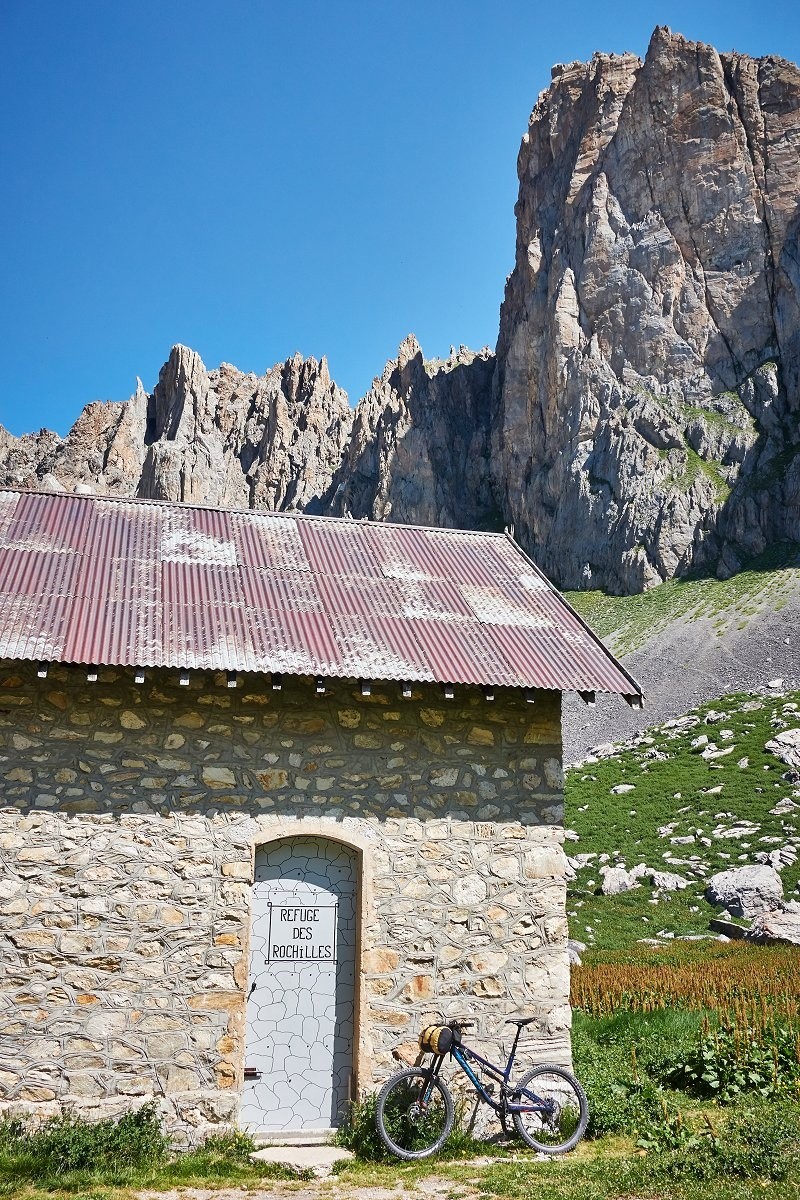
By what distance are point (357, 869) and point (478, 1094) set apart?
2535mm

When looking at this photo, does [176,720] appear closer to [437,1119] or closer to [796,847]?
[437,1119]

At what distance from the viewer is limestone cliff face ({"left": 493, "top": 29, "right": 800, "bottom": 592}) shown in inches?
3130

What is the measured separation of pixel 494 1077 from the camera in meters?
9.28

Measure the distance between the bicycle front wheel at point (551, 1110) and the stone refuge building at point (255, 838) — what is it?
27cm

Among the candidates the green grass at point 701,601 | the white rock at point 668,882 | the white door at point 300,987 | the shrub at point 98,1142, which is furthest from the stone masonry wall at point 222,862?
the green grass at point 701,601

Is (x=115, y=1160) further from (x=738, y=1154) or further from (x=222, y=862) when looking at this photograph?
(x=738, y=1154)

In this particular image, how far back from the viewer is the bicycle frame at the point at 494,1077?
29.5ft

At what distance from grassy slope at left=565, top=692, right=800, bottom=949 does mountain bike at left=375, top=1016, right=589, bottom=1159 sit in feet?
47.9

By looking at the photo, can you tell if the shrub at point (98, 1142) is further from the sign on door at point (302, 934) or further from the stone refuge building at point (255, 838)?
the sign on door at point (302, 934)

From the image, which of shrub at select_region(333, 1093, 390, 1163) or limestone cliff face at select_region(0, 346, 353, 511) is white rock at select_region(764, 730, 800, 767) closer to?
shrub at select_region(333, 1093, 390, 1163)

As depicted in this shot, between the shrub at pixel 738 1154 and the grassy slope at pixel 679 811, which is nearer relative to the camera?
the shrub at pixel 738 1154

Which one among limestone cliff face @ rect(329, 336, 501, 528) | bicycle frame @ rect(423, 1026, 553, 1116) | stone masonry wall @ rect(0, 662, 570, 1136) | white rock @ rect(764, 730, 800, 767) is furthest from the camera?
limestone cliff face @ rect(329, 336, 501, 528)

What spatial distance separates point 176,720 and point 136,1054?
3.10m

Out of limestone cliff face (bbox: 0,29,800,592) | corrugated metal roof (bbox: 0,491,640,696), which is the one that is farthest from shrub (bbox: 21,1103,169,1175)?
limestone cliff face (bbox: 0,29,800,592)
